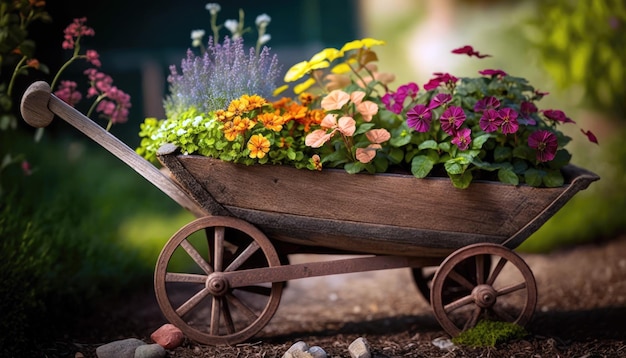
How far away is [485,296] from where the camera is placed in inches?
107

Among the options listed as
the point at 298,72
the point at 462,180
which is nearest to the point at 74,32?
the point at 298,72

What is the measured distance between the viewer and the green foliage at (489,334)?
8.72 ft

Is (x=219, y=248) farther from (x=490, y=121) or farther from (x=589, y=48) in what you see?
(x=589, y=48)

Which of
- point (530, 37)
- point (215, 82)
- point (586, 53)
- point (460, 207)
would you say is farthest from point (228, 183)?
point (530, 37)

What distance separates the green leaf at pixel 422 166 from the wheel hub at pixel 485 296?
1.86 feet

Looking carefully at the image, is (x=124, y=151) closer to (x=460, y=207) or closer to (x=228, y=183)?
(x=228, y=183)

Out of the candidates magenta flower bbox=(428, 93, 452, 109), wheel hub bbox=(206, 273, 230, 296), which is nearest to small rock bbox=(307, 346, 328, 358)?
wheel hub bbox=(206, 273, 230, 296)

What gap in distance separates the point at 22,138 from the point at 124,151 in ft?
6.94

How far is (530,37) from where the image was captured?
229 inches

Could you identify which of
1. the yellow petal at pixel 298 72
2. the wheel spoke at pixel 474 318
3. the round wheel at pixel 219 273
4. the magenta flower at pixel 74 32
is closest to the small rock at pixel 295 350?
the round wheel at pixel 219 273

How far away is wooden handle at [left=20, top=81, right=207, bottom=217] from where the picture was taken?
2506 millimetres

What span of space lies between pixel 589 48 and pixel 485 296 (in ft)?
10.8

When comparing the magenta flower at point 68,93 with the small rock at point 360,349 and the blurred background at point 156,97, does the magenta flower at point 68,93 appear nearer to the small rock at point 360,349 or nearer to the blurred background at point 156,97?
the blurred background at point 156,97

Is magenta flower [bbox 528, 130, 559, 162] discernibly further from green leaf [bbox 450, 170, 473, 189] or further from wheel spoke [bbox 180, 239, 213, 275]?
wheel spoke [bbox 180, 239, 213, 275]
